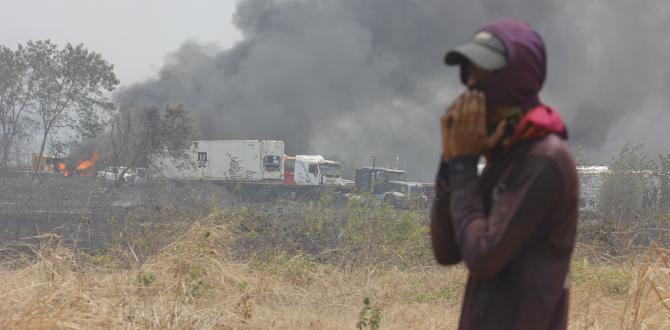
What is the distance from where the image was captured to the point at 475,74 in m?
1.91

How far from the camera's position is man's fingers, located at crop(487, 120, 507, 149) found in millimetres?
1834

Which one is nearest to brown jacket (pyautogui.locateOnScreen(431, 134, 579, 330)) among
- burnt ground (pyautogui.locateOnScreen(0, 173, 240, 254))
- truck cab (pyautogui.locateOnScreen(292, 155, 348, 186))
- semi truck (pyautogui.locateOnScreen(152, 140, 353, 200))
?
burnt ground (pyautogui.locateOnScreen(0, 173, 240, 254))

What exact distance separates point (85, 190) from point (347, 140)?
2967 cm

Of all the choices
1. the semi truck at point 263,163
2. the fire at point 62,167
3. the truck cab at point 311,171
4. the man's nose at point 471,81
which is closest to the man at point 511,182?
the man's nose at point 471,81

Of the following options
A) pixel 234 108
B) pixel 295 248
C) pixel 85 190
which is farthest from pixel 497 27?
pixel 234 108

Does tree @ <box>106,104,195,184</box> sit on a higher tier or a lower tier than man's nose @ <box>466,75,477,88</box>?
higher

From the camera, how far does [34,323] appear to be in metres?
4.24

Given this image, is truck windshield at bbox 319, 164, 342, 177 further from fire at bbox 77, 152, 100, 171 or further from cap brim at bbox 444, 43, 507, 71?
cap brim at bbox 444, 43, 507, 71

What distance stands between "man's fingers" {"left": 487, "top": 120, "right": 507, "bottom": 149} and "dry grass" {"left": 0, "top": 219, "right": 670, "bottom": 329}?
8.87 ft

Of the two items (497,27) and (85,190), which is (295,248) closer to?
(497,27)

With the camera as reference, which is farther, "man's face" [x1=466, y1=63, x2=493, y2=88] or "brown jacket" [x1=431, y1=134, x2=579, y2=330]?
"man's face" [x1=466, y1=63, x2=493, y2=88]

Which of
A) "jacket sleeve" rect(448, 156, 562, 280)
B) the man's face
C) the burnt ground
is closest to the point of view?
"jacket sleeve" rect(448, 156, 562, 280)

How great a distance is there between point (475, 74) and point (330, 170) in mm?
34568

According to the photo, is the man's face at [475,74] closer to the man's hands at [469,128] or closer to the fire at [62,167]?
the man's hands at [469,128]
